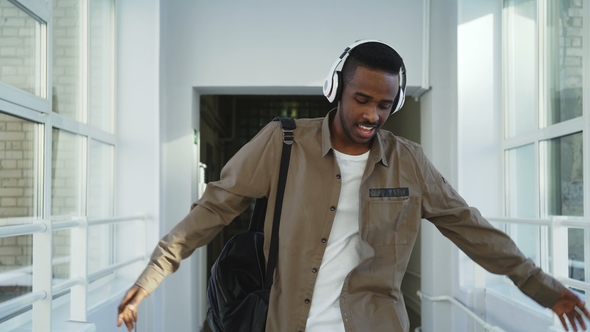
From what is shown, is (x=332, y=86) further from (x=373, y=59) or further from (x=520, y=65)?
(x=520, y=65)

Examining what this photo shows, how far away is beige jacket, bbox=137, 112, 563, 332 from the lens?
158 cm

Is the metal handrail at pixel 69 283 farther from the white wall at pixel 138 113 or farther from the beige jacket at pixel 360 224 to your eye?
the white wall at pixel 138 113

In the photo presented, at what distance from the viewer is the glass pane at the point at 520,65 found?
11.7ft

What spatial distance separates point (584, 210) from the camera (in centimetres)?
269

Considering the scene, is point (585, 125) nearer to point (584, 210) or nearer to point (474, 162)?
point (584, 210)

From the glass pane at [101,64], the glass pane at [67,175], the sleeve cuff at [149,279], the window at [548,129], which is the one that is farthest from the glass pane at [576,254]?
the glass pane at [101,64]

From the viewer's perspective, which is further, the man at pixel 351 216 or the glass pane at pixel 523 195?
the glass pane at pixel 523 195

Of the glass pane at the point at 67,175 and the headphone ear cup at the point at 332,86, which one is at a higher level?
the headphone ear cup at the point at 332,86

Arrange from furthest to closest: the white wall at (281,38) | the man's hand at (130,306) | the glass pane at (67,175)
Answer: the white wall at (281,38) < the glass pane at (67,175) < the man's hand at (130,306)

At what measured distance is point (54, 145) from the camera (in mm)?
3074

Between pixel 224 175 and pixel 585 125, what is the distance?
1.89 metres

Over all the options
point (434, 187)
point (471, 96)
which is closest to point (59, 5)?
point (434, 187)

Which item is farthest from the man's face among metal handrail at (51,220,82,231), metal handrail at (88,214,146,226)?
metal handrail at (88,214,146,226)

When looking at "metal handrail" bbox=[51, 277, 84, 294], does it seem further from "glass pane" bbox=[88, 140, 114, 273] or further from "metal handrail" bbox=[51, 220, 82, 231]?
"glass pane" bbox=[88, 140, 114, 273]
